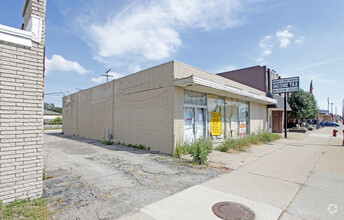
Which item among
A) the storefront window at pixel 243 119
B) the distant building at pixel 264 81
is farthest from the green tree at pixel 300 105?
the storefront window at pixel 243 119

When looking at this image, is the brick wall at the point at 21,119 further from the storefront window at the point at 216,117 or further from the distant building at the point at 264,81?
the distant building at the point at 264,81

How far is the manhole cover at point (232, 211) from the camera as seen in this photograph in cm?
319

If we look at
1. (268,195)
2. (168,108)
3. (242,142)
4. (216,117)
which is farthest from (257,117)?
(268,195)

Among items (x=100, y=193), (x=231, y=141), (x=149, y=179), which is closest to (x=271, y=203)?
(x=149, y=179)

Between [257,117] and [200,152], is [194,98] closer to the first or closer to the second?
[200,152]

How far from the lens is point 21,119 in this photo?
3.70 metres

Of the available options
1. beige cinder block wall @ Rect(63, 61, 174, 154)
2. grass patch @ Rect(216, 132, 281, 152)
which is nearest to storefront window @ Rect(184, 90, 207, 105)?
beige cinder block wall @ Rect(63, 61, 174, 154)

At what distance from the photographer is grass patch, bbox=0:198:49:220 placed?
3072 millimetres

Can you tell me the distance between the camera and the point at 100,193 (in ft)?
13.6

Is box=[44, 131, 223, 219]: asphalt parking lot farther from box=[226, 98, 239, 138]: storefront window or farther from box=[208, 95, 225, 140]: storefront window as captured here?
box=[226, 98, 239, 138]: storefront window

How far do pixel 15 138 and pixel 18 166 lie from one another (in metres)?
0.57

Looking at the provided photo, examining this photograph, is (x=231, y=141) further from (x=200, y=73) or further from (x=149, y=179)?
(x=149, y=179)

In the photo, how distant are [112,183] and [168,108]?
4.58 m

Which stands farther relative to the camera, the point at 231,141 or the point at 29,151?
the point at 231,141
